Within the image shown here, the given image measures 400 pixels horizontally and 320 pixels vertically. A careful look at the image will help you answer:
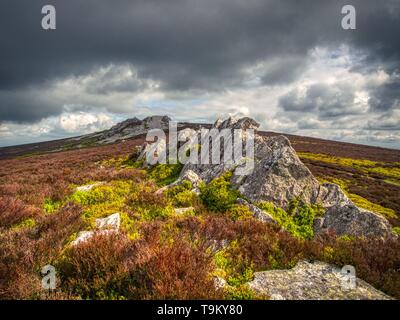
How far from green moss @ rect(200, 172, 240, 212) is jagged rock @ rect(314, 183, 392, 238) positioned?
3.41m

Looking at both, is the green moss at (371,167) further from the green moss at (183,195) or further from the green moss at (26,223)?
the green moss at (26,223)

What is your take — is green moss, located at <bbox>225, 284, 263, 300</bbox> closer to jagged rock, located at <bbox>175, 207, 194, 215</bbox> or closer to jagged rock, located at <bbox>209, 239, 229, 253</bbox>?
jagged rock, located at <bbox>209, 239, 229, 253</bbox>

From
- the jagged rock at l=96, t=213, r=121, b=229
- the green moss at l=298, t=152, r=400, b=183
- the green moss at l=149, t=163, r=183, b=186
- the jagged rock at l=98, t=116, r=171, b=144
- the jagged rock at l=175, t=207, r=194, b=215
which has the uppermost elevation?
the jagged rock at l=98, t=116, r=171, b=144

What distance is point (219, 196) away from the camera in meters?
10.7

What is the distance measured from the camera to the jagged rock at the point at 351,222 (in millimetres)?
8602

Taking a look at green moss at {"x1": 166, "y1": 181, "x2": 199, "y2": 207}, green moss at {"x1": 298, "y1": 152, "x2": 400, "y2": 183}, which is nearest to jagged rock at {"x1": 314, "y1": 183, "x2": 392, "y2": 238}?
green moss at {"x1": 166, "y1": 181, "x2": 199, "y2": 207}

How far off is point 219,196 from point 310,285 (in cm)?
611

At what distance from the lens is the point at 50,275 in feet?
14.9

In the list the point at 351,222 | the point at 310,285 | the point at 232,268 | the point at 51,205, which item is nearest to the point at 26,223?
the point at 51,205

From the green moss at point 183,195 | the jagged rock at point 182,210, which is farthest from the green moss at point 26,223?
the green moss at point 183,195

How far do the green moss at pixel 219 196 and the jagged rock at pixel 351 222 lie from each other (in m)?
3.41

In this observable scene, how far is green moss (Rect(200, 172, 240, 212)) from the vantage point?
1009 cm

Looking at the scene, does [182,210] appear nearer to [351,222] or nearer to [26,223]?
[26,223]
